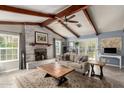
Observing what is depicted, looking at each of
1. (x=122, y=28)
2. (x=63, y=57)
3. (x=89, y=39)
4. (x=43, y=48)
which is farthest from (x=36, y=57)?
(x=122, y=28)

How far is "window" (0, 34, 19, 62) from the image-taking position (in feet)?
15.2

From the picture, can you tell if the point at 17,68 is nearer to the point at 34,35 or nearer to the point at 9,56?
the point at 9,56

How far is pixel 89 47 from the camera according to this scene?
718cm

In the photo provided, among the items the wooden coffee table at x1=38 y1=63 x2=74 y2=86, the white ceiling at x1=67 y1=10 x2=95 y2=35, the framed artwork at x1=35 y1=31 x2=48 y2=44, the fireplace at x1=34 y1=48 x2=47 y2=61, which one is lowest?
the wooden coffee table at x1=38 y1=63 x2=74 y2=86

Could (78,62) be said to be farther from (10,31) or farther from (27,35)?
(10,31)

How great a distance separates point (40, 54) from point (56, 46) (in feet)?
6.26

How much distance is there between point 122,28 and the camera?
5316 millimetres

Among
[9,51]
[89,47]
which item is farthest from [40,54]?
[89,47]

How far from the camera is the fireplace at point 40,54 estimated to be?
6.04 meters

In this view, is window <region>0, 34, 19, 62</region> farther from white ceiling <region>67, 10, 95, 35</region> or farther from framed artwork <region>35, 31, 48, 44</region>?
white ceiling <region>67, 10, 95, 35</region>

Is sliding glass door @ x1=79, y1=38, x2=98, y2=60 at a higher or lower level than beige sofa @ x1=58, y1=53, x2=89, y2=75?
higher

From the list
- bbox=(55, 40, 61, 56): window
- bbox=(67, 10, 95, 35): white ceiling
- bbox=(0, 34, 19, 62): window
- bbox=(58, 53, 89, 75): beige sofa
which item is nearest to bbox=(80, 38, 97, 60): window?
bbox=(67, 10, 95, 35): white ceiling

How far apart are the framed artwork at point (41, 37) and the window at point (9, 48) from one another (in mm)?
1239

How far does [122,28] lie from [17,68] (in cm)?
621
